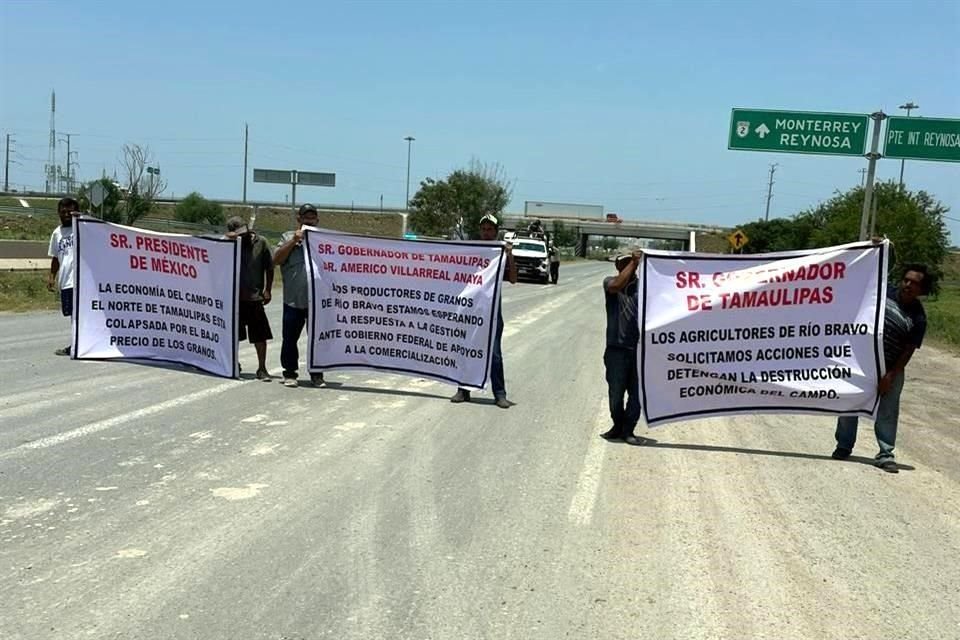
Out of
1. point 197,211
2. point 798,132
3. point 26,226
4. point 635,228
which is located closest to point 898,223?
point 798,132

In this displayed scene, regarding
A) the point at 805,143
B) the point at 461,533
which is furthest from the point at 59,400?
the point at 805,143

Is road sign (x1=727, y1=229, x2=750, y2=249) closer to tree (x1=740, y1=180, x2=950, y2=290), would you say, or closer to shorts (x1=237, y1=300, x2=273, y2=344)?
tree (x1=740, y1=180, x2=950, y2=290)

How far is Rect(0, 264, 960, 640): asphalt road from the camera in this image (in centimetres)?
380

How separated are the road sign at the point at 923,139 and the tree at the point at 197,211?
72397mm

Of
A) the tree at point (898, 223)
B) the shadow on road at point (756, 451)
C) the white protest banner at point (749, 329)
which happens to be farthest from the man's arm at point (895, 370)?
the tree at point (898, 223)

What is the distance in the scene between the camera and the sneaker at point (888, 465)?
270 inches

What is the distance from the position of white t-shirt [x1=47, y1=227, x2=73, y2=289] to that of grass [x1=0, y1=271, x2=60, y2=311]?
7367mm

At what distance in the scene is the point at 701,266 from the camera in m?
7.30

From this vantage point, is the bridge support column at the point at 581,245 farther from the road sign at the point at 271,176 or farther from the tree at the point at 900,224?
the tree at the point at 900,224

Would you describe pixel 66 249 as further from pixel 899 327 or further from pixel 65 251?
pixel 899 327

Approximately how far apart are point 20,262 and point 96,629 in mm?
29203

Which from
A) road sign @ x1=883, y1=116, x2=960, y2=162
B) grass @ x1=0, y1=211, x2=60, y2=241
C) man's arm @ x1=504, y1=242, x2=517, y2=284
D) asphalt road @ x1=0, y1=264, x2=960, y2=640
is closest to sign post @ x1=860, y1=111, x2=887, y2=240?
road sign @ x1=883, y1=116, x2=960, y2=162

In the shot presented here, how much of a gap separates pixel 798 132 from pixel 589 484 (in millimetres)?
13392

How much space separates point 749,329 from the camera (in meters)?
7.29
